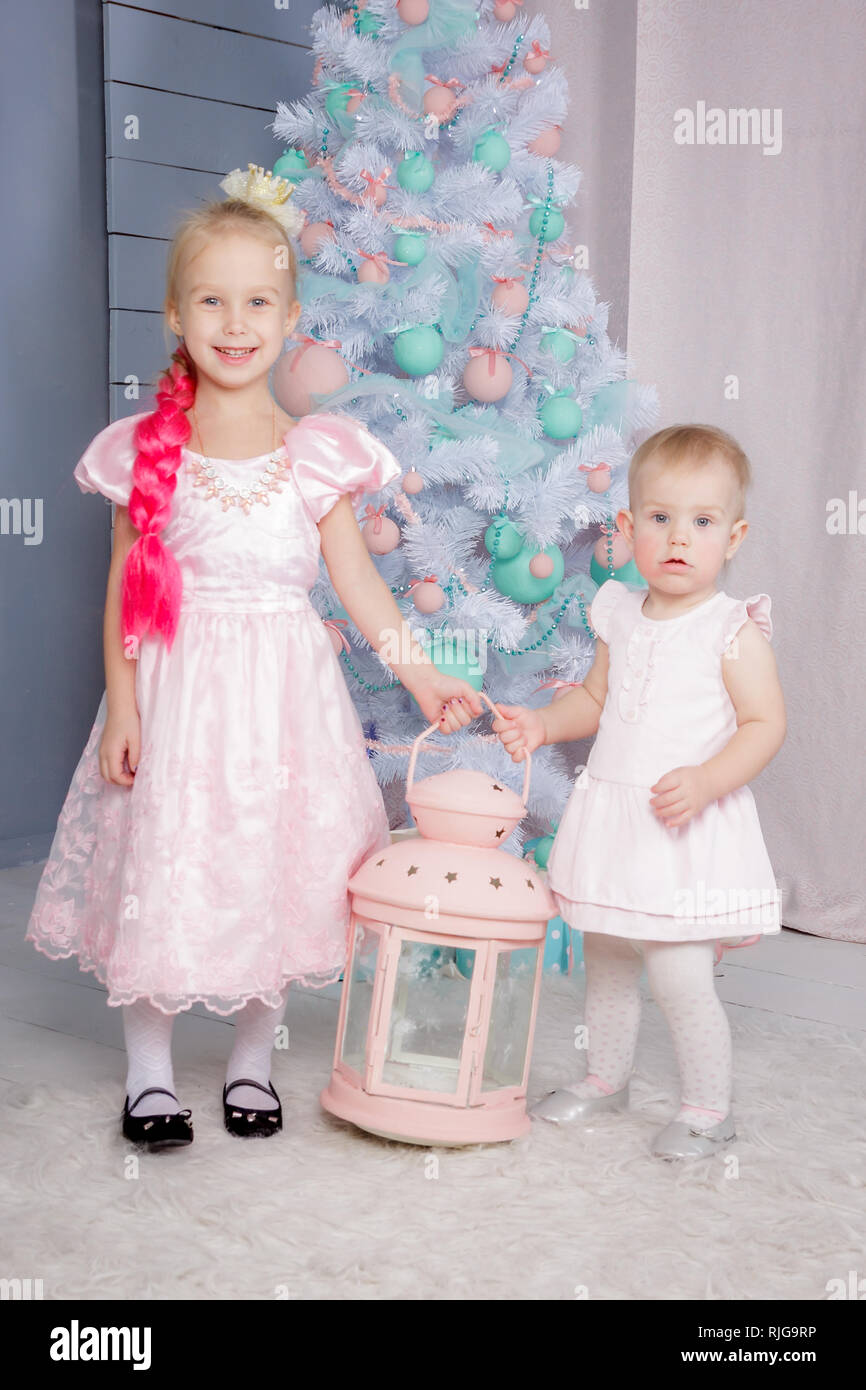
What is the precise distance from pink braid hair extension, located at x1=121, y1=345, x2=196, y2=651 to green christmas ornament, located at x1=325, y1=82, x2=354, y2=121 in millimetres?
1112

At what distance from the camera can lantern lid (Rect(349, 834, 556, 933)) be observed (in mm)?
1609

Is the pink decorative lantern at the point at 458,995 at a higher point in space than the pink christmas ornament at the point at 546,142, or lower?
lower

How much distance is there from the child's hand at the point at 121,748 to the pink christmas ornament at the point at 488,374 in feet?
3.41

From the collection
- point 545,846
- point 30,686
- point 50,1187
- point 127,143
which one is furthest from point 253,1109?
point 127,143

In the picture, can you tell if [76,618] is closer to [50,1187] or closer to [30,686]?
[30,686]

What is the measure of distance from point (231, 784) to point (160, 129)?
213 cm

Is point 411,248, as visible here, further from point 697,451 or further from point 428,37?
point 697,451

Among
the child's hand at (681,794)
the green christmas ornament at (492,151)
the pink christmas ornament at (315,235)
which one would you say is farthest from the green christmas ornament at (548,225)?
the child's hand at (681,794)

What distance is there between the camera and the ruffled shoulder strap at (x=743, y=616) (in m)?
1.65

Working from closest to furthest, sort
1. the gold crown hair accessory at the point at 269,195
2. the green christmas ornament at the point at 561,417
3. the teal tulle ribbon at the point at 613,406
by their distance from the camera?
the gold crown hair accessory at the point at 269,195, the green christmas ornament at the point at 561,417, the teal tulle ribbon at the point at 613,406

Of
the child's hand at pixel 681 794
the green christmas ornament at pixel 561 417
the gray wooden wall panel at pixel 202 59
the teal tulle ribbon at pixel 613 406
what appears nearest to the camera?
the child's hand at pixel 681 794

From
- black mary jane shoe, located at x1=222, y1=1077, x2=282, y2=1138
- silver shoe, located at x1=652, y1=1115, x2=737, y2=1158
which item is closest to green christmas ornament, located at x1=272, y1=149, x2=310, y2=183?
black mary jane shoe, located at x1=222, y1=1077, x2=282, y2=1138

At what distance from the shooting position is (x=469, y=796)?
5.47ft

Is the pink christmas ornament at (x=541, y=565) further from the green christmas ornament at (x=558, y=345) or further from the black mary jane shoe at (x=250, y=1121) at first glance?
the black mary jane shoe at (x=250, y=1121)
